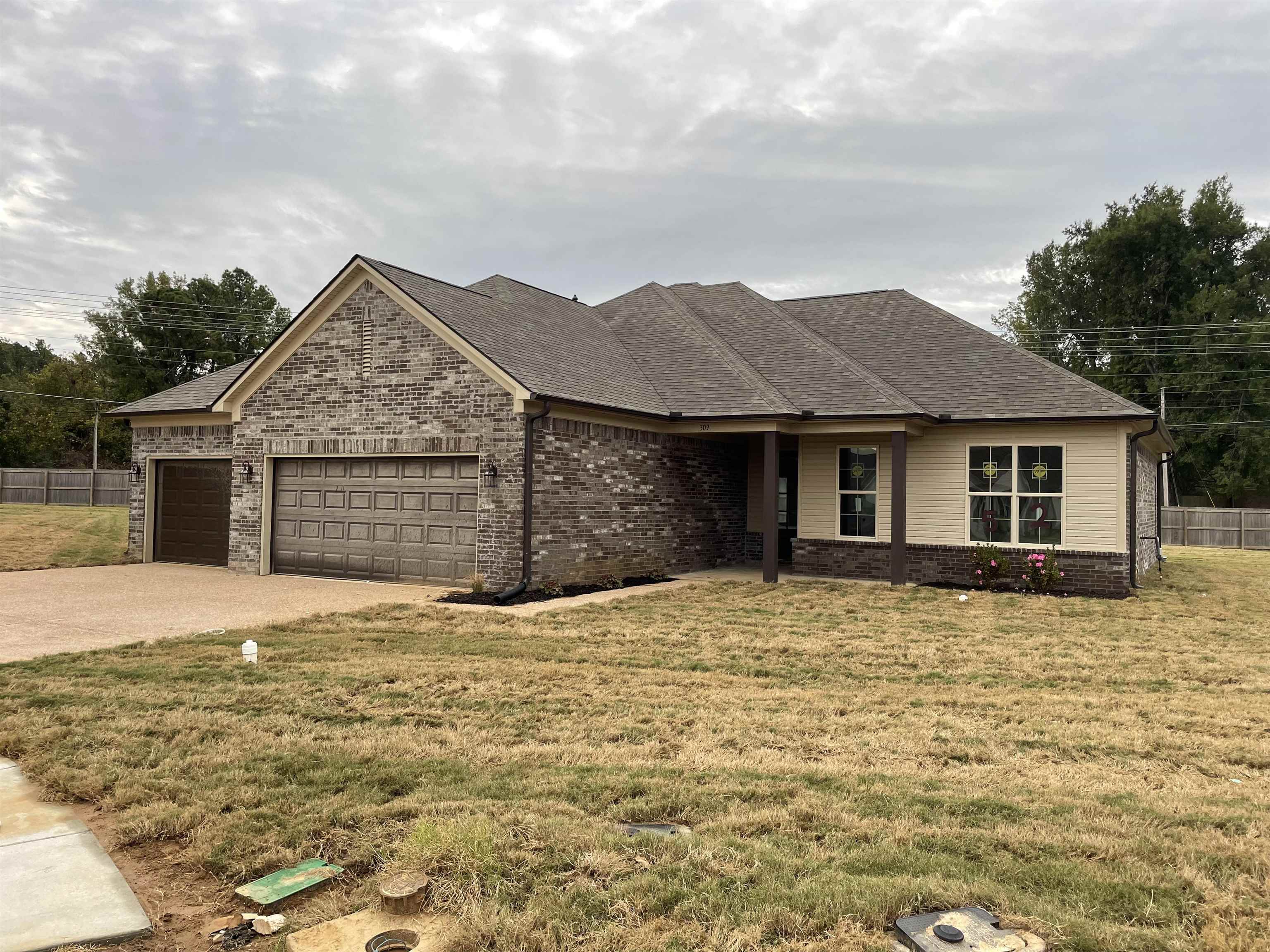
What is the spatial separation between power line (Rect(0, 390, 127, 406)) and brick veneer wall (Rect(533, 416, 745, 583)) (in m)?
41.4

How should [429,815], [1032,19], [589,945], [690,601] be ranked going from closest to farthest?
1. [589,945]
2. [429,815]
3. [690,601]
4. [1032,19]

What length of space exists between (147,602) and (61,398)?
43.7 metres

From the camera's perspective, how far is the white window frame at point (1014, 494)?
47.1ft

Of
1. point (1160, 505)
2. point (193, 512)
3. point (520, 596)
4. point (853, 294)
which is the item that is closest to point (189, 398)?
point (193, 512)

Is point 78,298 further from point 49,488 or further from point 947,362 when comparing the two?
point 947,362

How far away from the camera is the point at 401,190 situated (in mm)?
23969

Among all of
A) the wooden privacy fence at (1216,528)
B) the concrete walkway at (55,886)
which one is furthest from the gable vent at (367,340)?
the wooden privacy fence at (1216,528)

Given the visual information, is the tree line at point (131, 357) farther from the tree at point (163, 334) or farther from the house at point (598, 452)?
the house at point (598, 452)

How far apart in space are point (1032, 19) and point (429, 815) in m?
15.0

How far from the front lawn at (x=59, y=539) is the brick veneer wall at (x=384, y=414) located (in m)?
4.14

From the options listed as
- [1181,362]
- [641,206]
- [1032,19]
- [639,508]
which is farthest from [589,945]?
[1181,362]

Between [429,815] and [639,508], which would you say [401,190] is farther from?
Answer: [429,815]

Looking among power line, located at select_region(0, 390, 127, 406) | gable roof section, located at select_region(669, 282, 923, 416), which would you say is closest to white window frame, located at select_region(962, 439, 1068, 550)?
gable roof section, located at select_region(669, 282, 923, 416)

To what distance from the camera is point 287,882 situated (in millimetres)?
→ 3428
